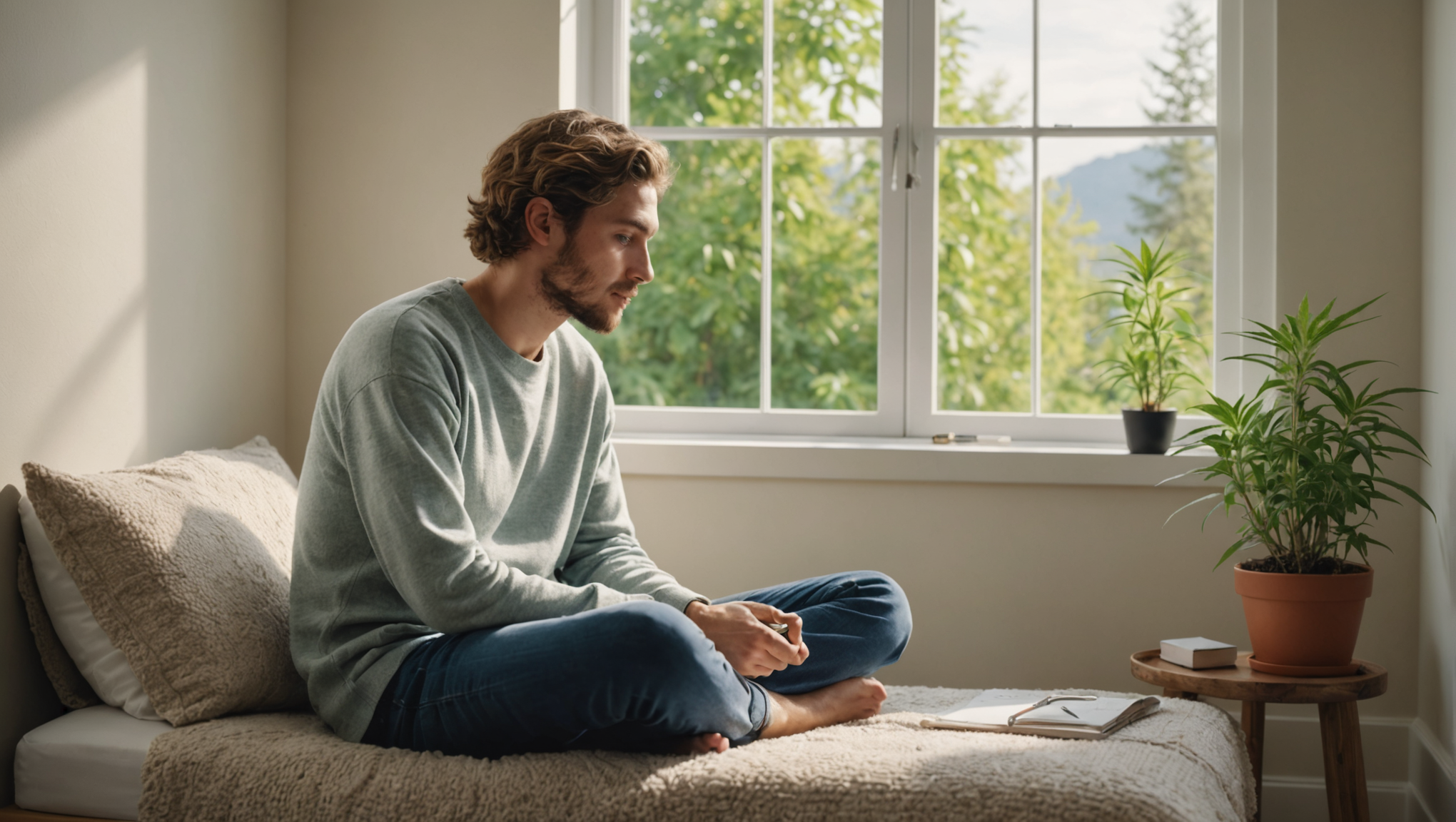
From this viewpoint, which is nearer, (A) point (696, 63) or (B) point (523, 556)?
(B) point (523, 556)

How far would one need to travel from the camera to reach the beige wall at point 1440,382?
2045 mm

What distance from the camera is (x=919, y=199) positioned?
2.60m

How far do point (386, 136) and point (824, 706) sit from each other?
1.67 m

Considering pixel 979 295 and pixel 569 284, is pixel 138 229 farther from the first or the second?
pixel 979 295

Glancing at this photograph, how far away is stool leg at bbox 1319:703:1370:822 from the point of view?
6.29 ft

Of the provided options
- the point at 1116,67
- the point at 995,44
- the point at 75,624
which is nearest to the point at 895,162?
the point at 995,44

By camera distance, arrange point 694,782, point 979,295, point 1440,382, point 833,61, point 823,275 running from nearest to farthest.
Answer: point 694,782 → point 1440,382 → point 833,61 → point 979,295 → point 823,275

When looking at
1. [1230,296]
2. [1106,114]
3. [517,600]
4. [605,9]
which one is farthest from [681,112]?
[517,600]

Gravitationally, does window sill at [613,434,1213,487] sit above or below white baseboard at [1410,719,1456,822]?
above

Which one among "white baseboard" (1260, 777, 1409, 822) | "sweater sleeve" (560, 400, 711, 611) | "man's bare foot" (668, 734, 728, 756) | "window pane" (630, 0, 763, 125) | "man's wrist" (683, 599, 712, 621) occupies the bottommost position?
"white baseboard" (1260, 777, 1409, 822)

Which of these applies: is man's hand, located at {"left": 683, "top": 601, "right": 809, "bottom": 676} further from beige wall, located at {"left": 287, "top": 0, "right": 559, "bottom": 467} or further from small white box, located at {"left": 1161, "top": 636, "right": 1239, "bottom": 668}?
beige wall, located at {"left": 287, "top": 0, "right": 559, "bottom": 467}

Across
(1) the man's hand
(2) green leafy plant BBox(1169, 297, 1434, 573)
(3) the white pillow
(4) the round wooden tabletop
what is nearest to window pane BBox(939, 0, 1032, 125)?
(2) green leafy plant BBox(1169, 297, 1434, 573)

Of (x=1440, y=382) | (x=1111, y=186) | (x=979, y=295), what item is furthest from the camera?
(x=979, y=295)

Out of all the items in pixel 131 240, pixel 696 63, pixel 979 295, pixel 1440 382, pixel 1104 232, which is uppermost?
pixel 696 63
